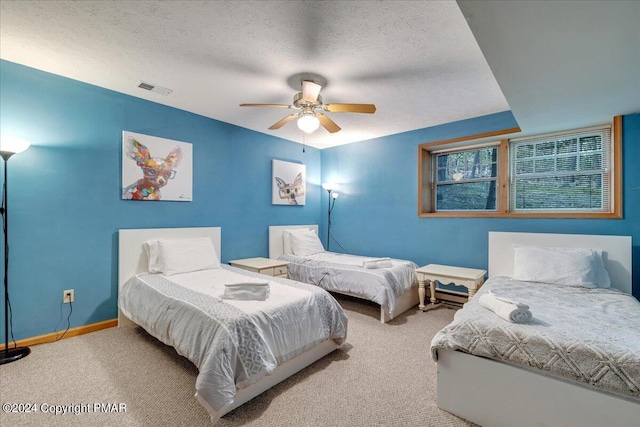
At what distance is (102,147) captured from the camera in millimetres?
2918

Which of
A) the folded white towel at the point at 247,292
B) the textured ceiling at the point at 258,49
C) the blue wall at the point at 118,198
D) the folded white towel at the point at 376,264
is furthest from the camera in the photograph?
the folded white towel at the point at 376,264

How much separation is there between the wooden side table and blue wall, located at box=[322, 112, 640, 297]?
0.38m

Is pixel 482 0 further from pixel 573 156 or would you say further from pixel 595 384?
pixel 573 156

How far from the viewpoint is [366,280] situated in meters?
3.23

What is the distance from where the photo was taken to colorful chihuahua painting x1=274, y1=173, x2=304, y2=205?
183 inches

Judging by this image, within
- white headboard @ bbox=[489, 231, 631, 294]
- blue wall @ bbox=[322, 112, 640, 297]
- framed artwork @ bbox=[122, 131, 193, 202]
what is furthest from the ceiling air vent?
white headboard @ bbox=[489, 231, 631, 294]

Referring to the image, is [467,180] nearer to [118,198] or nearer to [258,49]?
[258,49]

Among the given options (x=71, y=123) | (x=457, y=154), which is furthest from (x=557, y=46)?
(x=71, y=123)

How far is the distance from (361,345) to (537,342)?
1471 mm

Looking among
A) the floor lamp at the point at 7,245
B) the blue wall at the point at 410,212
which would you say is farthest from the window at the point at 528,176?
the floor lamp at the point at 7,245

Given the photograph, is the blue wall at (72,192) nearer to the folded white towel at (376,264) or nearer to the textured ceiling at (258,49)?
the textured ceiling at (258,49)

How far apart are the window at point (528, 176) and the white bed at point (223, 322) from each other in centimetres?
253

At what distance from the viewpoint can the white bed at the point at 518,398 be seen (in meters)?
1.34

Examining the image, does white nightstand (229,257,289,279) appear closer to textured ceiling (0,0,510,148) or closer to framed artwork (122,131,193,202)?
framed artwork (122,131,193,202)
